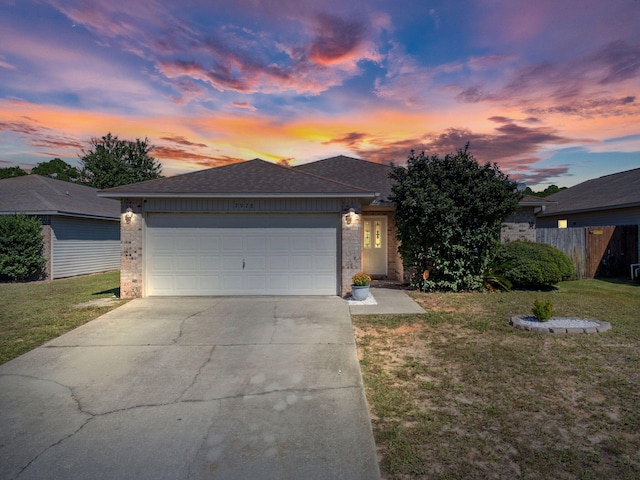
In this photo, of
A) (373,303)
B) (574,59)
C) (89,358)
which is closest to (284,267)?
(373,303)

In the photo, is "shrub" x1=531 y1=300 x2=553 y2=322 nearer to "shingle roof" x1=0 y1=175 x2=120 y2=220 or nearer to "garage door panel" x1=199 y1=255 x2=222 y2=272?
"garage door panel" x1=199 y1=255 x2=222 y2=272

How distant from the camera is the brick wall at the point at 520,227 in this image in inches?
537

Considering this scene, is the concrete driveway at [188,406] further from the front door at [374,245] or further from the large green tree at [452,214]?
the front door at [374,245]

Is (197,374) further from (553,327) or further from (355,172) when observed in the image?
(355,172)

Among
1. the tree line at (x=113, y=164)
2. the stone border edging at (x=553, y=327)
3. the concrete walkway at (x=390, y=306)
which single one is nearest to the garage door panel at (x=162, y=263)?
the concrete walkway at (x=390, y=306)

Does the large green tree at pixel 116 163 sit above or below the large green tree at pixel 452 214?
above

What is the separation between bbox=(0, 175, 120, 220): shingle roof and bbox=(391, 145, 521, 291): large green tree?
12725 millimetres

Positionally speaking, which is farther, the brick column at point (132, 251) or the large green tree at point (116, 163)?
the large green tree at point (116, 163)

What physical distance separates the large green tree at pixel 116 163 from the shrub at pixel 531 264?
43.4m

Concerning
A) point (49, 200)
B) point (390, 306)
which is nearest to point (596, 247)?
point (390, 306)

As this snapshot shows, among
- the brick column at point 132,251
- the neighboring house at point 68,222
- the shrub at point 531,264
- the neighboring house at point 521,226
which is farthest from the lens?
the neighboring house at point 68,222

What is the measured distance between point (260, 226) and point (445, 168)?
6022mm

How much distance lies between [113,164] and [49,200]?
3118cm

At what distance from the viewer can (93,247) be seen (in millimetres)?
18031
